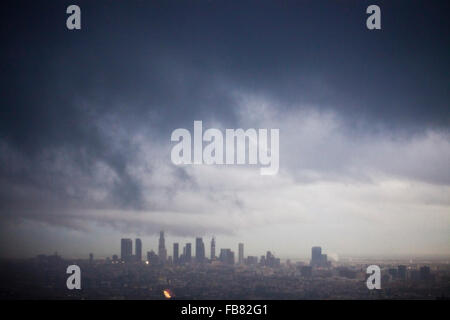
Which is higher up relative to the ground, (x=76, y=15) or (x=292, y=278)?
(x=76, y=15)

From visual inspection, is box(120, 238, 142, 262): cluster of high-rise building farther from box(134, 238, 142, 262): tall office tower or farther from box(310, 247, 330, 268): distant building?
box(310, 247, 330, 268): distant building

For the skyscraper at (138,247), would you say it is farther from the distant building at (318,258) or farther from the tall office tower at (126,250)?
the distant building at (318,258)

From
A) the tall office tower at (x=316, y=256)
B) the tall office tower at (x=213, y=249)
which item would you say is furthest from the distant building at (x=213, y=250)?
the tall office tower at (x=316, y=256)

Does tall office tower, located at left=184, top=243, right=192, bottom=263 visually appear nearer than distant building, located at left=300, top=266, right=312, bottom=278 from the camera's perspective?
No

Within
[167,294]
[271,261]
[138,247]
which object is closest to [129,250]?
[138,247]

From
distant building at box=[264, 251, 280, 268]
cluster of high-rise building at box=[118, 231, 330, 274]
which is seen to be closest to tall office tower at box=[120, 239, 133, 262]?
cluster of high-rise building at box=[118, 231, 330, 274]
